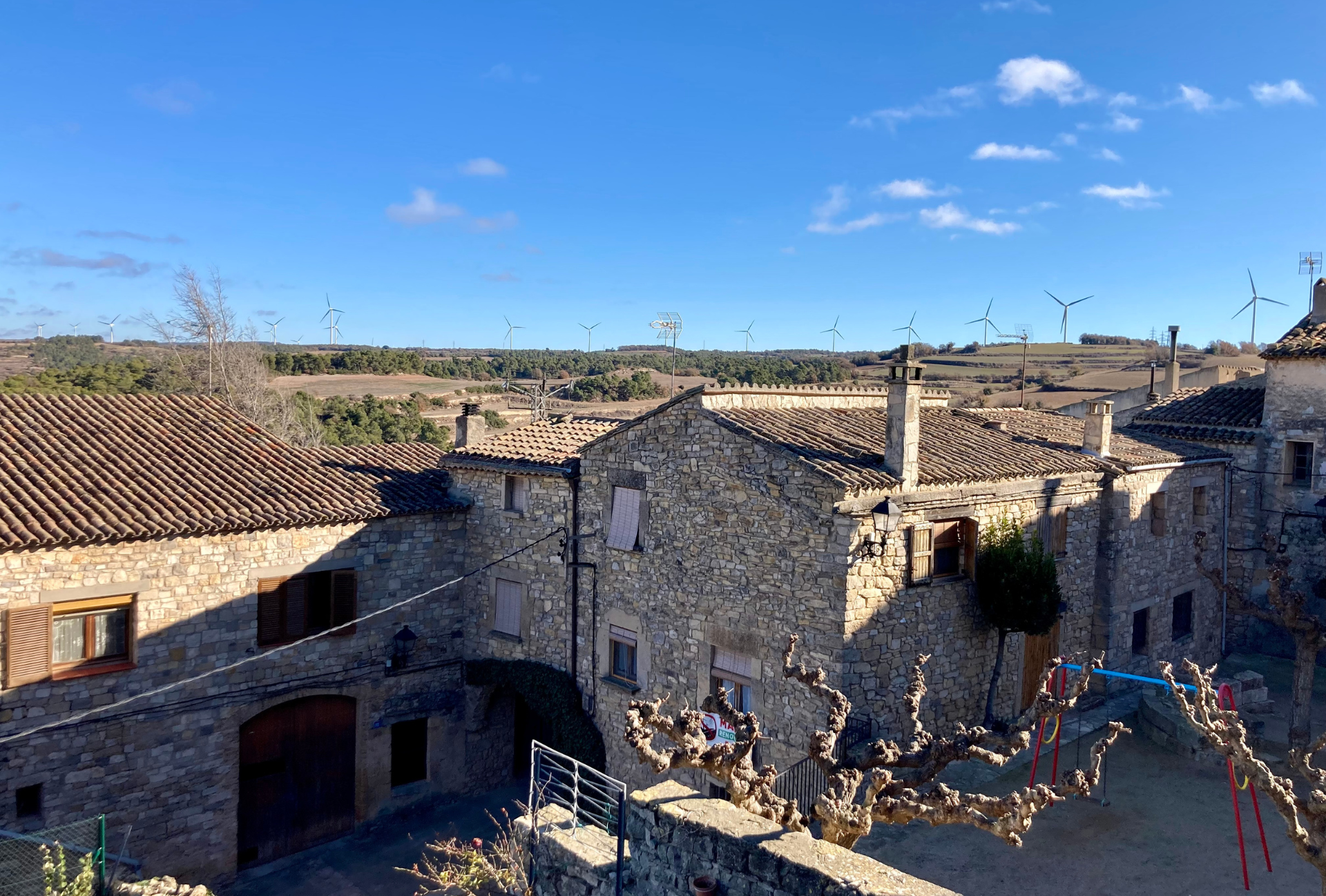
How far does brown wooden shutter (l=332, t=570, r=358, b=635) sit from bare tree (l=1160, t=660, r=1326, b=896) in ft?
46.5

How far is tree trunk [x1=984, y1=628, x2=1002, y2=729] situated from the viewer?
1480 centimetres

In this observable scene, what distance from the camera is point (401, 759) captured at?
1856 cm

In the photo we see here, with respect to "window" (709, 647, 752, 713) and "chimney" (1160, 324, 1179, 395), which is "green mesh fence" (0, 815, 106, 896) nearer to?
"window" (709, 647, 752, 713)

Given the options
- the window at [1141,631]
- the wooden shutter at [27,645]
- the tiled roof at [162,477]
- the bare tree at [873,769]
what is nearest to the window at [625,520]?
the tiled roof at [162,477]

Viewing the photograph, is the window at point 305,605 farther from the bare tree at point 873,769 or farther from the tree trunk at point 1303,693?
the tree trunk at point 1303,693

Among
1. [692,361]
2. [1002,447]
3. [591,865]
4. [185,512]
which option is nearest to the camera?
[591,865]

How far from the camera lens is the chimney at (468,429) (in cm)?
2059

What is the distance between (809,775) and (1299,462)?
1601 cm

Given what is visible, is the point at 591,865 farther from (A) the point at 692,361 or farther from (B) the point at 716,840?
(A) the point at 692,361

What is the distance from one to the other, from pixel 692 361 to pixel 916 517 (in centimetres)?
→ 7895

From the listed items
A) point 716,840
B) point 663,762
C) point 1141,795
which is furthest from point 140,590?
point 1141,795

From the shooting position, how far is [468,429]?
20.6 m

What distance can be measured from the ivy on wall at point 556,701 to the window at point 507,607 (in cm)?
65

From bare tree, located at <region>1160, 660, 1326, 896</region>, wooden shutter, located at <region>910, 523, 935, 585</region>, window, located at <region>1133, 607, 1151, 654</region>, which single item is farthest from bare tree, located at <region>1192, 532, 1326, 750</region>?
bare tree, located at <region>1160, 660, 1326, 896</region>
